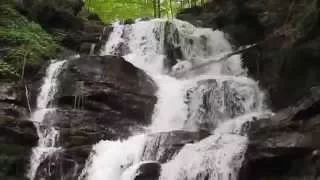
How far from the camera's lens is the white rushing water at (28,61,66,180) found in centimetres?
1434

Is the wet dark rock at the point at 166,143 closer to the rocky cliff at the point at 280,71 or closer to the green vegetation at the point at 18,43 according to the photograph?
the rocky cliff at the point at 280,71

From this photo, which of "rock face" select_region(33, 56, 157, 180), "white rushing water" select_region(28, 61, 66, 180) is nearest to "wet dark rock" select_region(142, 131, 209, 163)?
"rock face" select_region(33, 56, 157, 180)

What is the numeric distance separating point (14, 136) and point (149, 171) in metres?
4.40

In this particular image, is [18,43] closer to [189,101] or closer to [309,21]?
[189,101]

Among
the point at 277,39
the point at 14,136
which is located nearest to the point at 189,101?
the point at 277,39

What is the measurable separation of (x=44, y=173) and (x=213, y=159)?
4376 millimetres

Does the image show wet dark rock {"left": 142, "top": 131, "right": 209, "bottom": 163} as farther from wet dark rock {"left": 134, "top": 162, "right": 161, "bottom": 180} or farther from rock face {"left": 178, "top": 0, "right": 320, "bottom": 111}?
rock face {"left": 178, "top": 0, "right": 320, "bottom": 111}

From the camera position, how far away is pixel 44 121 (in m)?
16.3

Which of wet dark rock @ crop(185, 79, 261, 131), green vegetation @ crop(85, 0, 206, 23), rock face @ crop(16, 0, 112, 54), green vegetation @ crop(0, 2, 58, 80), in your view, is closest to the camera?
wet dark rock @ crop(185, 79, 261, 131)

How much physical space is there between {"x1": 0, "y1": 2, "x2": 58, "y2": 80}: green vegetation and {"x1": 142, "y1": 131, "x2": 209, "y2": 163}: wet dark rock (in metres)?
6.35

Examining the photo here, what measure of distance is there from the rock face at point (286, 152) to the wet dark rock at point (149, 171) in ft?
6.00

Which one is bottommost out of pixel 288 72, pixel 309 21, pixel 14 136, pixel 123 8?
pixel 14 136

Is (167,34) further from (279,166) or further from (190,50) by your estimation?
(279,166)

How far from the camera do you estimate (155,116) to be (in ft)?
57.2
